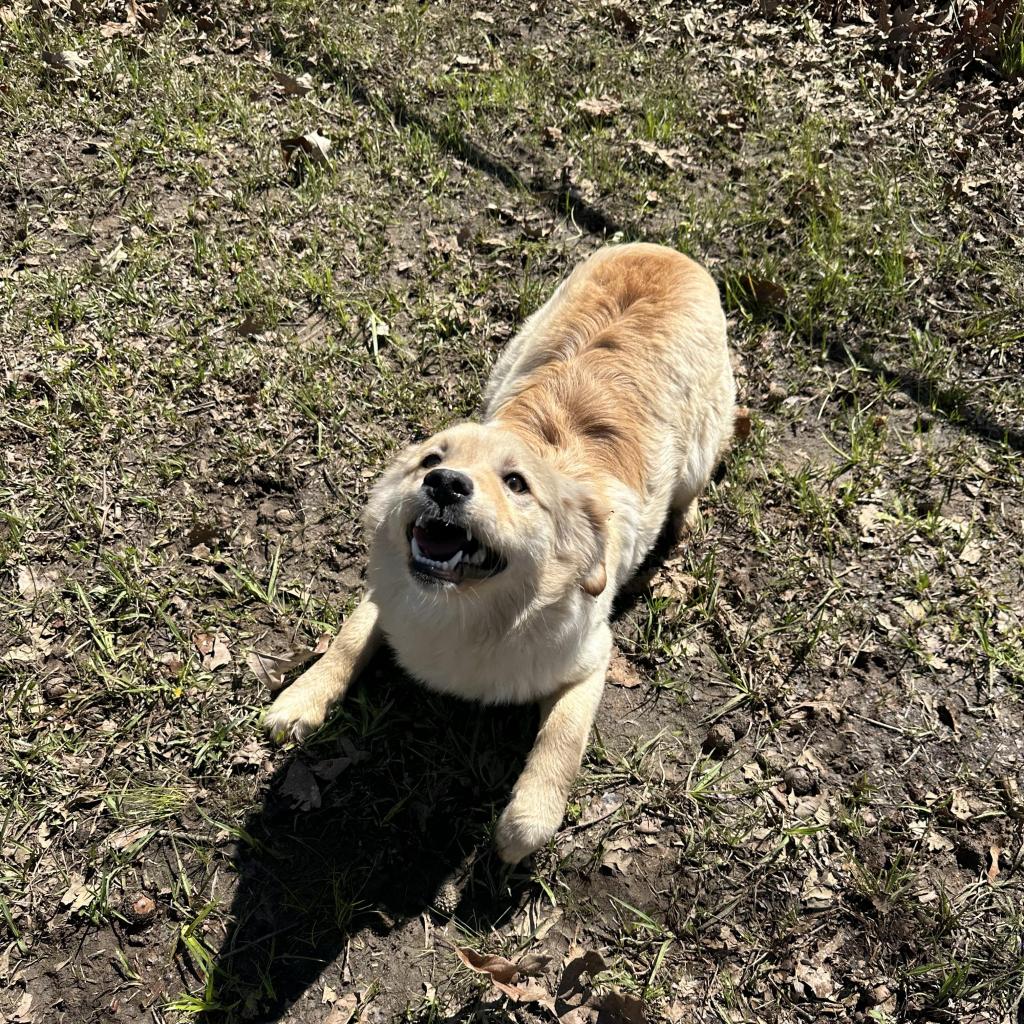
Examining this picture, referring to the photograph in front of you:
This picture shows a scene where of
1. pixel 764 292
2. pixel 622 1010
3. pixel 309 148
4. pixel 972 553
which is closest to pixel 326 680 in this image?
pixel 622 1010

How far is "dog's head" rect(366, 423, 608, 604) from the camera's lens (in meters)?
2.66

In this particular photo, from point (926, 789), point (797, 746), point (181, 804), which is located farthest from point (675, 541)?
point (181, 804)

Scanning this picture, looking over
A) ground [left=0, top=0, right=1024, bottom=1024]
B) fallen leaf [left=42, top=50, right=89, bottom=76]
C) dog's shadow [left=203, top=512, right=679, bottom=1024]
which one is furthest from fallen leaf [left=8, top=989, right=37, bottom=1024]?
fallen leaf [left=42, top=50, right=89, bottom=76]

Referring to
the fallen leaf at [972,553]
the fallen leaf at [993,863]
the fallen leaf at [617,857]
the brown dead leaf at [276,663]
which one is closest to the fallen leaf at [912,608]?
the fallen leaf at [972,553]

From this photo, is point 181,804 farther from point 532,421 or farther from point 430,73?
point 430,73

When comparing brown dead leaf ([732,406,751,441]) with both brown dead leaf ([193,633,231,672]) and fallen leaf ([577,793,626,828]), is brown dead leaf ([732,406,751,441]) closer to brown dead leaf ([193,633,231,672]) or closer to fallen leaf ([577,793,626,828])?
fallen leaf ([577,793,626,828])

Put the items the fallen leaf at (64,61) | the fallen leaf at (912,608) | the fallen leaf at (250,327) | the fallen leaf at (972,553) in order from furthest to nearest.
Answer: the fallen leaf at (64,61), the fallen leaf at (250,327), the fallen leaf at (972,553), the fallen leaf at (912,608)

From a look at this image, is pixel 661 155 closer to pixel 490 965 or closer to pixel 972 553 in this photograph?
pixel 972 553

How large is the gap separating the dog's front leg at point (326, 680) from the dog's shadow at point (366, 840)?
0.10 metres

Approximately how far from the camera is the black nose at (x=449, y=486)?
2.62 meters

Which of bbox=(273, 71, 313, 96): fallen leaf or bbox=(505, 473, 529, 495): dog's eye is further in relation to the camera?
bbox=(273, 71, 313, 96): fallen leaf

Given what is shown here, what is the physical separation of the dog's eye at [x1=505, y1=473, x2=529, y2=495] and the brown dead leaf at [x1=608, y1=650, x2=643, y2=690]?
1.26 metres

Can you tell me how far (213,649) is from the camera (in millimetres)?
3607

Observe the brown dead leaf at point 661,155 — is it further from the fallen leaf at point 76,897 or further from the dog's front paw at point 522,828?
the fallen leaf at point 76,897
